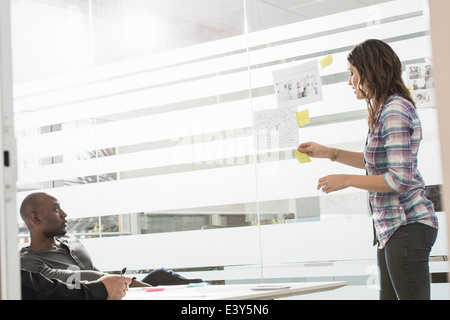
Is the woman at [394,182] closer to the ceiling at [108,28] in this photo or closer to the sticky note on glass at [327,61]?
the sticky note on glass at [327,61]

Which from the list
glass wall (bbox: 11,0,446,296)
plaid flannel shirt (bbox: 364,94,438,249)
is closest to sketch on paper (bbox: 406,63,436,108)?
glass wall (bbox: 11,0,446,296)

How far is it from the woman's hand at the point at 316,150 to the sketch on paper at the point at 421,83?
85 cm

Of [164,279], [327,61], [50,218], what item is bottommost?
[164,279]

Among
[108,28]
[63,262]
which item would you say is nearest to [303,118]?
[63,262]

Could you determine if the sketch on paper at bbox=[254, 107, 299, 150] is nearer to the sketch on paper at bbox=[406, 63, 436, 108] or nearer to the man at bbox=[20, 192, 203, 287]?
the sketch on paper at bbox=[406, 63, 436, 108]

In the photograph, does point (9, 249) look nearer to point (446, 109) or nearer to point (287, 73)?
point (446, 109)

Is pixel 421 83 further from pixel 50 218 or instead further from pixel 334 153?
pixel 50 218

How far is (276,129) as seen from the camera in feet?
12.9

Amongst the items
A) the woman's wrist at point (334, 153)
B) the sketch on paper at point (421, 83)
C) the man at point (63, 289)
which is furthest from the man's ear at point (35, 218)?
the sketch on paper at point (421, 83)

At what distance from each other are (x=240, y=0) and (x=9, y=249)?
2.97 metres

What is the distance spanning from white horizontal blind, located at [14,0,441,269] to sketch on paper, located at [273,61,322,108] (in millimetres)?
46

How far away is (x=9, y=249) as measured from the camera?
5.10 ft

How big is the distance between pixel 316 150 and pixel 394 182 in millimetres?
603

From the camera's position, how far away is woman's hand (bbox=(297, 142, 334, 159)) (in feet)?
9.23
